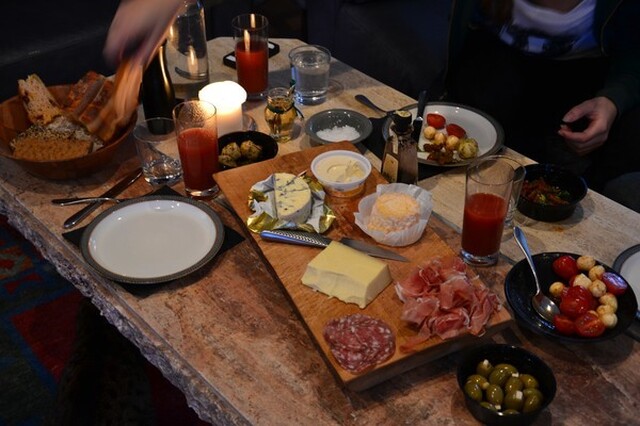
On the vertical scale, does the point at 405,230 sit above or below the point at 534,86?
above

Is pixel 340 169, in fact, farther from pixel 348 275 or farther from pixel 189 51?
pixel 189 51

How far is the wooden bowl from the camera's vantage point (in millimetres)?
1680

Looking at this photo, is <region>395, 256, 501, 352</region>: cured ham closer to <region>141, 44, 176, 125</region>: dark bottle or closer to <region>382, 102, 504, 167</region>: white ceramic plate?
<region>382, 102, 504, 167</region>: white ceramic plate

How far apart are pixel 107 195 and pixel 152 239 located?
257mm

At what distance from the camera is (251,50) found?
2062 millimetres

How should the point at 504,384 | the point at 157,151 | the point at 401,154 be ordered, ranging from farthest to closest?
the point at 157,151, the point at 401,154, the point at 504,384

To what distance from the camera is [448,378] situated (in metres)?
1.25

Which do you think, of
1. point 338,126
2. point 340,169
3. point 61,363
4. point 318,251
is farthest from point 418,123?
point 61,363

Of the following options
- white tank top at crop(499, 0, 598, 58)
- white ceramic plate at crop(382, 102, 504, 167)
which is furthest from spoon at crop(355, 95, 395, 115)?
white tank top at crop(499, 0, 598, 58)

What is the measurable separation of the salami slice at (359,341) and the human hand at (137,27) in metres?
0.87

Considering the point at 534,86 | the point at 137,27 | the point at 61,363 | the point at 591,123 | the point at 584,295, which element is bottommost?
the point at 61,363

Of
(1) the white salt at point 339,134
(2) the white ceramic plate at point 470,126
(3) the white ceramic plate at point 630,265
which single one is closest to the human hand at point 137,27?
(1) the white salt at point 339,134

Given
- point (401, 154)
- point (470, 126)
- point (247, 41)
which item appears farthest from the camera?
point (247, 41)

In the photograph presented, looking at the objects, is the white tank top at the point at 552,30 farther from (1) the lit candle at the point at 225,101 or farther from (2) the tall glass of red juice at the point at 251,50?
(1) the lit candle at the point at 225,101
